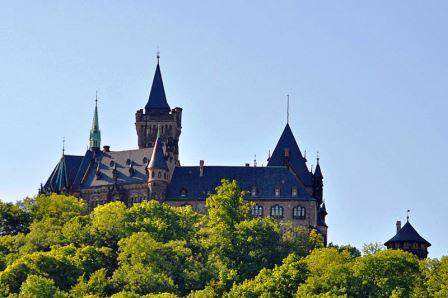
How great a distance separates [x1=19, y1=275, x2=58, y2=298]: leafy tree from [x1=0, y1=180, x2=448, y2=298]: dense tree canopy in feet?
0.29

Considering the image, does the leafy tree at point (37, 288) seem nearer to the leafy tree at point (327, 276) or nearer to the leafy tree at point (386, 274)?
the leafy tree at point (327, 276)

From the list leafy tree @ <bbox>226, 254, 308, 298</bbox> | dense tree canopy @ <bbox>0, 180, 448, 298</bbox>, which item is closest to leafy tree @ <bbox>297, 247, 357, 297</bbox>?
dense tree canopy @ <bbox>0, 180, 448, 298</bbox>

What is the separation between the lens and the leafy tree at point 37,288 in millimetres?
173125

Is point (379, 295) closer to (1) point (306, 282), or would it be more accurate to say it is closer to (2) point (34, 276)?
(1) point (306, 282)

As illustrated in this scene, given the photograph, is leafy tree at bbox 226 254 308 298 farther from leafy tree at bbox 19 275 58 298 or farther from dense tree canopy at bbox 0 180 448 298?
leafy tree at bbox 19 275 58 298

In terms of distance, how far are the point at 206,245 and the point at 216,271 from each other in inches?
282

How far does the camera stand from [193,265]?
190250 millimetres

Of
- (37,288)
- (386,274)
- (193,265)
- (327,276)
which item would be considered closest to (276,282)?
(327,276)

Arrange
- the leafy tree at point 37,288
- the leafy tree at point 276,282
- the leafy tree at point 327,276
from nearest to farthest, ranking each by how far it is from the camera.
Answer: the leafy tree at point 37,288 → the leafy tree at point 327,276 → the leafy tree at point 276,282

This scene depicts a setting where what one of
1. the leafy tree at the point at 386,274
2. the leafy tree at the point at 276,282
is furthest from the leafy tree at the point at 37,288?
the leafy tree at the point at 386,274

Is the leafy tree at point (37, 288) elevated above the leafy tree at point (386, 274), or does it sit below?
below

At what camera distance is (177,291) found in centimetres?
18375

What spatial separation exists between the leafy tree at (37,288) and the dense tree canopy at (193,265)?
0.29ft

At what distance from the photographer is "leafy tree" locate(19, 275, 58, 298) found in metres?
173
